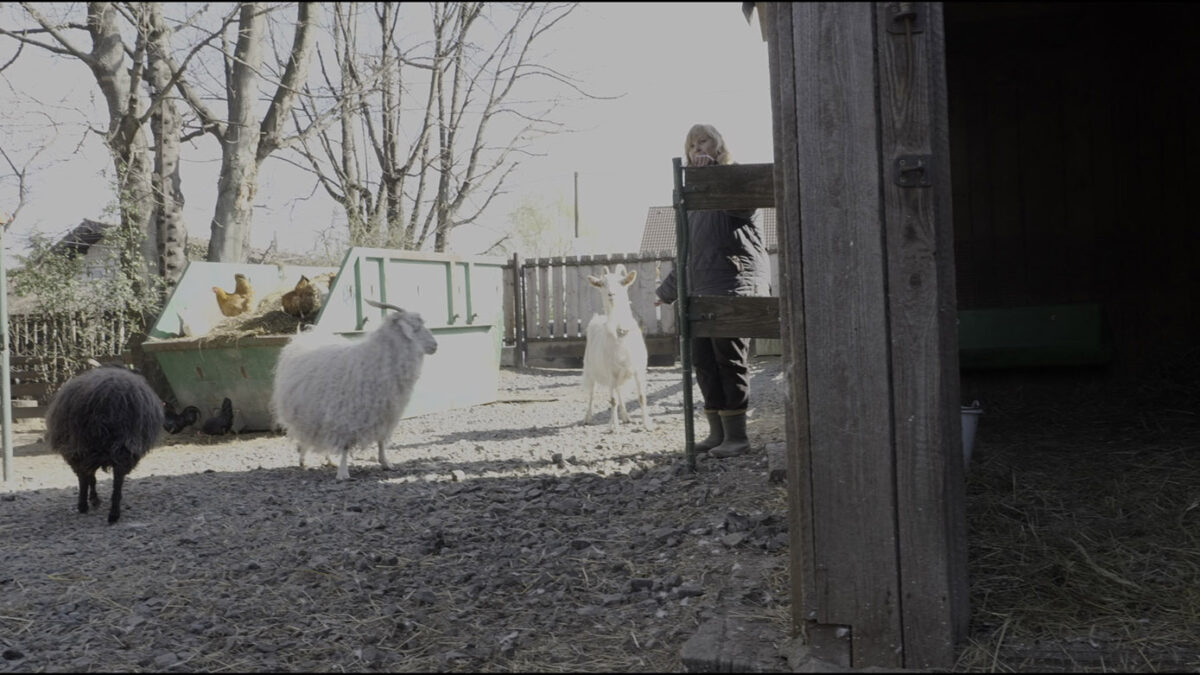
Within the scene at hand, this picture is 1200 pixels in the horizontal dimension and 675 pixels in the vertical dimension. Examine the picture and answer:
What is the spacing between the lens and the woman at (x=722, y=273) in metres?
6.27

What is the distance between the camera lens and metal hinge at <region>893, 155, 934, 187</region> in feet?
8.57

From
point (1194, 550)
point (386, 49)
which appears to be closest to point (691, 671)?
point (1194, 550)

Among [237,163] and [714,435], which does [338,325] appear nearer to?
[237,163]

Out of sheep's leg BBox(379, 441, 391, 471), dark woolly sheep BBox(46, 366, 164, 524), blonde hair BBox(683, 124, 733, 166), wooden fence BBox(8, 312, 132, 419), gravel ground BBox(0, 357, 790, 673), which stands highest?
blonde hair BBox(683, 124, 733, 166)

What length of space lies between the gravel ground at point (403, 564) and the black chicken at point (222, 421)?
2.06 metres

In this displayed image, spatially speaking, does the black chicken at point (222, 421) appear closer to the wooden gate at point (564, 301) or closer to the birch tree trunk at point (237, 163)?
the birch tree trunk at point (237, 163)

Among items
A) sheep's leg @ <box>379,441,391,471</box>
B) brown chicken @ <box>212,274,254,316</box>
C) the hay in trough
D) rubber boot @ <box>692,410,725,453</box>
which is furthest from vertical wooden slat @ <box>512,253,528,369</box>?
the hay in trough

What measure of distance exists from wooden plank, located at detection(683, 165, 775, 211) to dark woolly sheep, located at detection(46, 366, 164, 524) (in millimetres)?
3714

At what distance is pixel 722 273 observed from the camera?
20.7 feet

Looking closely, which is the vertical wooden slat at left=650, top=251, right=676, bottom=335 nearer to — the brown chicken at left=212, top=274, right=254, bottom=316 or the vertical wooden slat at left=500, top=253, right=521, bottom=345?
the vertical wooden slat at left=500, top=253, right=521, bottom=345

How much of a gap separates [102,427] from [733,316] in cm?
393

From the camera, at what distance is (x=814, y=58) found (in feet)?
8.79

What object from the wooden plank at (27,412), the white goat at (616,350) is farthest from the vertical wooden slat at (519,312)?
the white goat at (616,350)

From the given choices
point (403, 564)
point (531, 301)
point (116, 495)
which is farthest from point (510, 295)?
point (403, 564)
